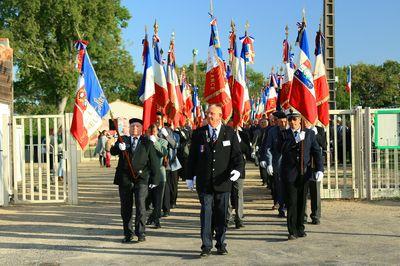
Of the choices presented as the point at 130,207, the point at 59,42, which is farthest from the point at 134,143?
the point at 59,42

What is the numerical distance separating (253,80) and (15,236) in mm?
97367

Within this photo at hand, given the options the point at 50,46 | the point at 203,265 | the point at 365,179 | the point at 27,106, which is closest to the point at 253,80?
the point at 27,106

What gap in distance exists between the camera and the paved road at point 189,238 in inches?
307

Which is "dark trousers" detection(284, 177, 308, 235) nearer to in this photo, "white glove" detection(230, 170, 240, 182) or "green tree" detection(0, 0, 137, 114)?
"white glove" detection(230, 170, 240, 182)

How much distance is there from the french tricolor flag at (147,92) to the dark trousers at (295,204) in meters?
3.16

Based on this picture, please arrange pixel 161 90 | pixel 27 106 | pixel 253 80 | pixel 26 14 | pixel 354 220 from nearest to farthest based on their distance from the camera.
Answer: pixel 354 220 < pixel 161 90 < pixel 26 14 < pixel 27 106 < pixel 253 80

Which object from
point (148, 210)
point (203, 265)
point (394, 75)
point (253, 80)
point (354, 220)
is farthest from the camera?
point (253, 80)

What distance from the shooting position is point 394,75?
252ft

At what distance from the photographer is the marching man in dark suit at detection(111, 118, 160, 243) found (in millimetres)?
8984

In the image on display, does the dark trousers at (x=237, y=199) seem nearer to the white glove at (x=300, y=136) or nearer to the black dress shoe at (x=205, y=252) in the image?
the white glove at (x=300, y=136)

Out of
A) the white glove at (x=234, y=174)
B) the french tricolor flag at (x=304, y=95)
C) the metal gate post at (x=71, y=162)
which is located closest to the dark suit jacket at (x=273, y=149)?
the french tricolor flag at (x=304, y=95)

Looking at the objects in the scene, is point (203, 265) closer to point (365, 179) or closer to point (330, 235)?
point (330, 235)

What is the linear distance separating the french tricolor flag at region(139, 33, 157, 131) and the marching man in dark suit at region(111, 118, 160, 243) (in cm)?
159

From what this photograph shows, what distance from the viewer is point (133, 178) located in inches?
355
